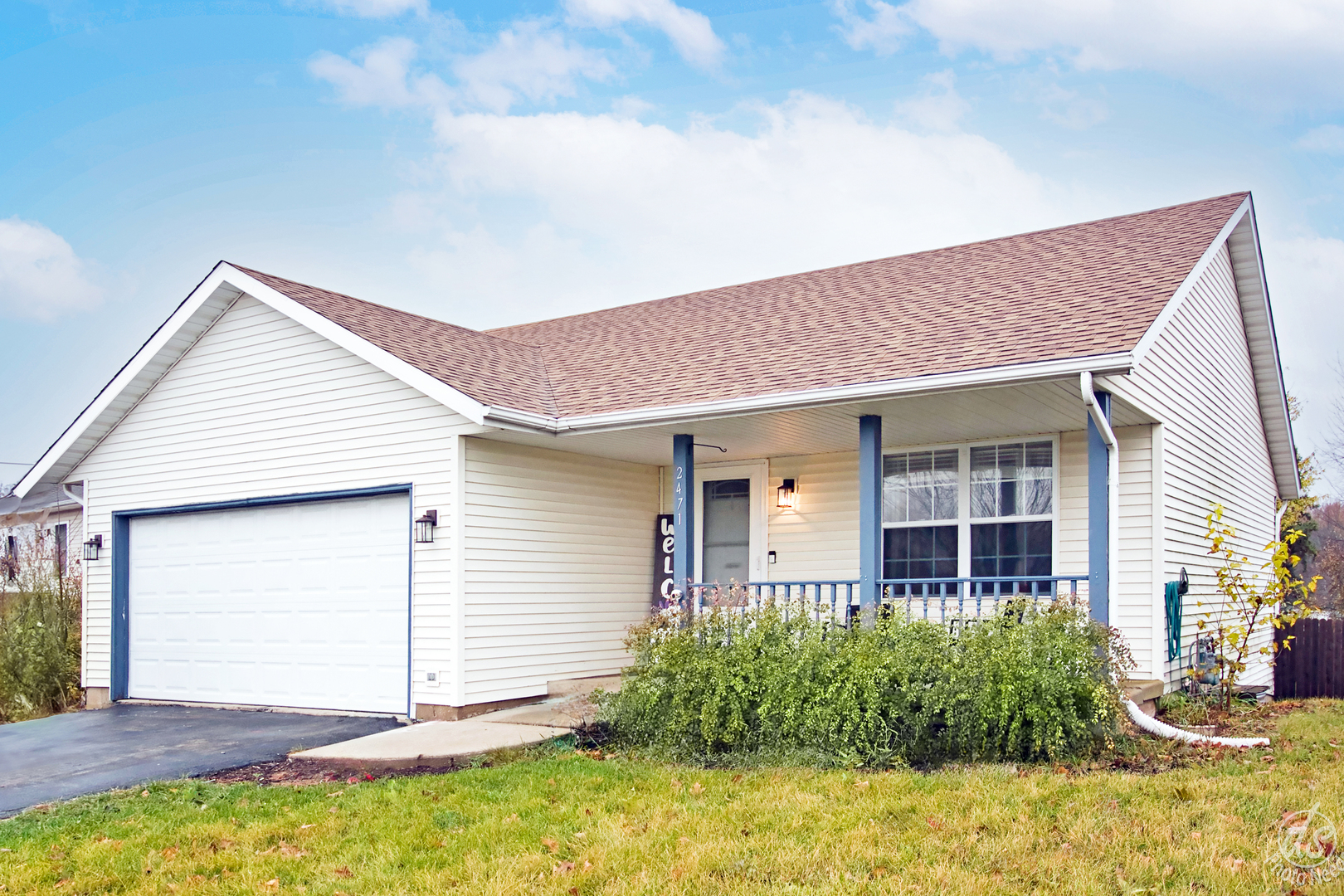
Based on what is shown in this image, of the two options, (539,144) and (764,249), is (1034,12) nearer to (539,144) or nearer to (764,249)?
(539,144)

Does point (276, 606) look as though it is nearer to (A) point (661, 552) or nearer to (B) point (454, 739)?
(B) point (454, 739)

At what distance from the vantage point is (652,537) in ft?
42.2

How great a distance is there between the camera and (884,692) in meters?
7.48

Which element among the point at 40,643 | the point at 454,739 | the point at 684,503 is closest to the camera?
the point at 454,739

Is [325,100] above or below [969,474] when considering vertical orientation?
above

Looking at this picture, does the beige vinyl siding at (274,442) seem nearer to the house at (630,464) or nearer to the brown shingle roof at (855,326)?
the house at (630,464)

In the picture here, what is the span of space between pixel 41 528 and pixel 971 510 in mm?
16569

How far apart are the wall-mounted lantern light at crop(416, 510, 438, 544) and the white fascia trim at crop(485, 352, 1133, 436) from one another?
1.19m

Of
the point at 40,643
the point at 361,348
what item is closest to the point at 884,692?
the point at 361,348

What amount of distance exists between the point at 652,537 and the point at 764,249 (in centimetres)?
1801

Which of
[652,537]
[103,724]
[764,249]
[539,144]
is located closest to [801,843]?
[652,537]

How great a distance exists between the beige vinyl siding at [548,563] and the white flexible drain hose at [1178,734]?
5.67 meters

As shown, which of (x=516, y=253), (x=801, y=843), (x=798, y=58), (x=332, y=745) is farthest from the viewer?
(x=516, y=253)

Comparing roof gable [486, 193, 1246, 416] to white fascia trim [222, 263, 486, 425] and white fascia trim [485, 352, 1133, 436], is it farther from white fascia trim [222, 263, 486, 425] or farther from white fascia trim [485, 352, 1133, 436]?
white fascia trim [222, 263, 486, 425]
